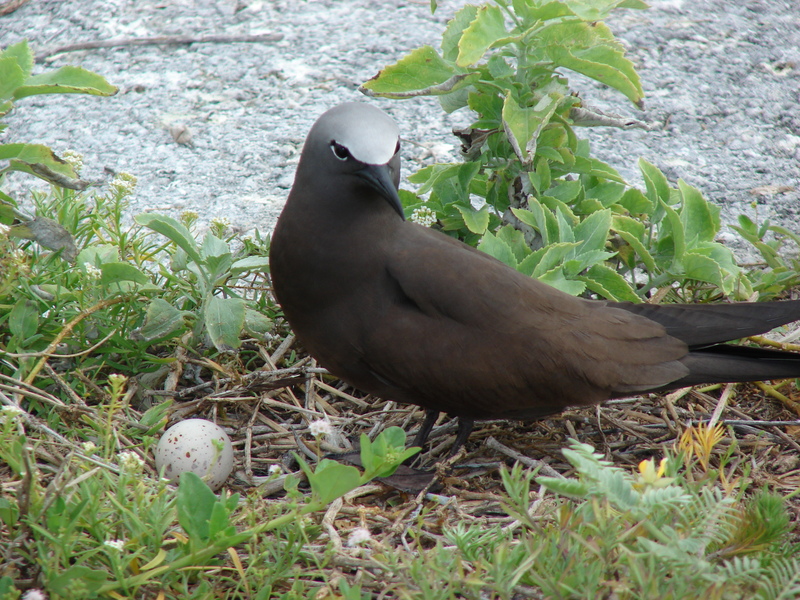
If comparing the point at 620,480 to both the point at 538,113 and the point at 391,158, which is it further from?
A: the point at 538,113

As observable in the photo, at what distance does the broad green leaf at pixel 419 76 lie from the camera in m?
2.90

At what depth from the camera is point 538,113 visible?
112 inches

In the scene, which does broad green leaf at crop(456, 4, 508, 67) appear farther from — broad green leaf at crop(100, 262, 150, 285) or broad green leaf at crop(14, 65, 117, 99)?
broad green leaf at crop(100, 262, 150, 285)

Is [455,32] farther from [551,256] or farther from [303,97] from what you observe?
[303,97]

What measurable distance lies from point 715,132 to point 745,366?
197 centimetres

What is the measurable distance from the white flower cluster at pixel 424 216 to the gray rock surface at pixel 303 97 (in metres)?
0.48

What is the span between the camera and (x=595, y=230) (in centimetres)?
288

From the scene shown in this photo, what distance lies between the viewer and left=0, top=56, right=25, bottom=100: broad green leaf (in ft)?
8.71

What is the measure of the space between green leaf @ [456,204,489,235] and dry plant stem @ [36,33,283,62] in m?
2.12

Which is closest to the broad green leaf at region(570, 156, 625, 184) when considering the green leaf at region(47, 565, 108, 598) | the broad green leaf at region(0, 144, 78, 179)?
the broad green leaf at region(0, 144, 78, 179)

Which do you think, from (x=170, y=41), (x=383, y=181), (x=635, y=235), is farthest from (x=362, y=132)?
(x=170, y=41)

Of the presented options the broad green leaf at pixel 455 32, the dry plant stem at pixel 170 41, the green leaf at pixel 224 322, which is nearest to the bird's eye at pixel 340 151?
the green leaf at pixel 224 322

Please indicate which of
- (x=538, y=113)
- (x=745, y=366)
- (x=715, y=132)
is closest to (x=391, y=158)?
(x=538, y=113)

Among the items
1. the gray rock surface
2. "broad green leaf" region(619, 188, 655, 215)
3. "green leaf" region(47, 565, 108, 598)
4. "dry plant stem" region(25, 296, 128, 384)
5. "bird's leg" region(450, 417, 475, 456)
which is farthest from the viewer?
the gray rock surface
